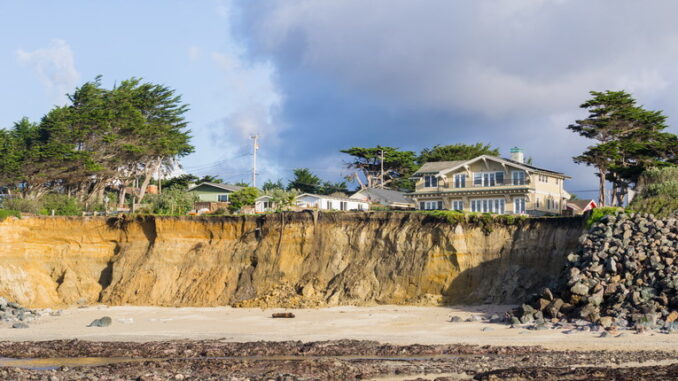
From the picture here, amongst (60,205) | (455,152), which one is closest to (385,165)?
(455,152)

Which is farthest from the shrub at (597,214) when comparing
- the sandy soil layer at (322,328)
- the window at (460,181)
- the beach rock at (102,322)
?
the window at (460,181)

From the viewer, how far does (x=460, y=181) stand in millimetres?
71500

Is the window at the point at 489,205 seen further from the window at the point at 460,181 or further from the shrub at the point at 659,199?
the shrub at the point at 659,199

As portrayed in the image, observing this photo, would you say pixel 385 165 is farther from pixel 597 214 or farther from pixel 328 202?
pixel 597 214

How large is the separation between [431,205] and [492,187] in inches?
237

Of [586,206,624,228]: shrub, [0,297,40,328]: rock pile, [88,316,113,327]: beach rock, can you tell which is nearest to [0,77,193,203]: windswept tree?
[0,297,40,328]: rock pile

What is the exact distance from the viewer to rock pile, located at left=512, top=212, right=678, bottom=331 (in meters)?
35.2

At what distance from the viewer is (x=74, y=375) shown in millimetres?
28312

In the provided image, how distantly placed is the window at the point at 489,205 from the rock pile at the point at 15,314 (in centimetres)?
3552

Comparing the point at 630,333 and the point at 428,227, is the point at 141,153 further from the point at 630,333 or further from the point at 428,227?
the point at 630,333

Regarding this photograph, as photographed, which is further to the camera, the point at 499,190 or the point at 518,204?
the point at 499,190

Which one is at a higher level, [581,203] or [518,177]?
[518,177]

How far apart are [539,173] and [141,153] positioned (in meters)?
38.4

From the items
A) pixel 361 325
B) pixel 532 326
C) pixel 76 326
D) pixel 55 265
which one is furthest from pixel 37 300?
pixel 532 326
